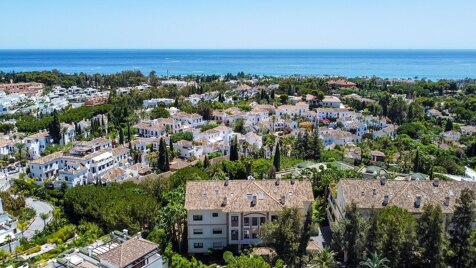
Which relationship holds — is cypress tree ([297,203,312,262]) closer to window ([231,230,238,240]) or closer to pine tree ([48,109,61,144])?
window ([231,230,238,240])

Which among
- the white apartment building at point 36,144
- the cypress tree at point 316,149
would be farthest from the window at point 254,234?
the white apartment building at point 36,144

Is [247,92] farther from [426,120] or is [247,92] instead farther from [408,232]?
[408,232]

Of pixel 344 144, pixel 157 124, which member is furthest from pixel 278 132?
pixel 157 124

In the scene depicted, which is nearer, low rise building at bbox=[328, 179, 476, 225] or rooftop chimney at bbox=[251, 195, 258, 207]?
rooftop chimney at bbox=[251, 195, 258, 207]

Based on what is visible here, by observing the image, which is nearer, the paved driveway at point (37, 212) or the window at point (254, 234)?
the window at point (254, 234)

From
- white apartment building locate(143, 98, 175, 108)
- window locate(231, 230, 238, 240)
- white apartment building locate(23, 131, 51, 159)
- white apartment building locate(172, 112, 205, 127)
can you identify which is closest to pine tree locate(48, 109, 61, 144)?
white apartment building locate(23, 131, 51, 159)

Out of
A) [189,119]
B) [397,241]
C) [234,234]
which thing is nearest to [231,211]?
[234,234]

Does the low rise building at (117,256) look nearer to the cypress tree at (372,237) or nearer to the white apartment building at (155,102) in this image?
the cypress tree at (372,237)
